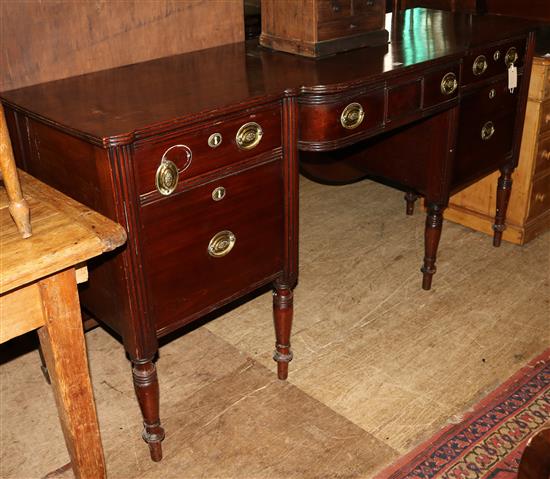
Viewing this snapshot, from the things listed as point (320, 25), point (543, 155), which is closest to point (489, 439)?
point (320, 25)

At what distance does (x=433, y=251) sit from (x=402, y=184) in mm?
286

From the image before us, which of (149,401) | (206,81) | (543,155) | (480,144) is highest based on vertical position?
(206,81)

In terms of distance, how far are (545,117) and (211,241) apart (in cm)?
180

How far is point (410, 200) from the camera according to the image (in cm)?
351

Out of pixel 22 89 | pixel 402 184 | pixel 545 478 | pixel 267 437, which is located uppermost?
pixel 22 89

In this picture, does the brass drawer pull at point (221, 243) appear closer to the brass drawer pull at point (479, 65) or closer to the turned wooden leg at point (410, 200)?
the brass drawer pull at point (479, 65)

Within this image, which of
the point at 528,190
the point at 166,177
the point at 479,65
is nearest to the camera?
the point at 166,177

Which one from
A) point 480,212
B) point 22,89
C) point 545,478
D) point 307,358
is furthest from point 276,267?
point 480,212

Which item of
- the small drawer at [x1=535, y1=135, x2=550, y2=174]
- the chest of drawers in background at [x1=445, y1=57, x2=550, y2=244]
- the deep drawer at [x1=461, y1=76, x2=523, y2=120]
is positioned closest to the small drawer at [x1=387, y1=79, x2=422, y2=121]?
the deep drawer at [x1=461, y1=76, x2=523, y2=120]

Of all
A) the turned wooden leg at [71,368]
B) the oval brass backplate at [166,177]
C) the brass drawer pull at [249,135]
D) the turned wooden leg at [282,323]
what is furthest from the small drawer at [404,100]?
the turned wooden leg at [71,368]

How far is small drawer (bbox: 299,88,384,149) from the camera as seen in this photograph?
2028 mm

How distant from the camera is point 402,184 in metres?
2.84

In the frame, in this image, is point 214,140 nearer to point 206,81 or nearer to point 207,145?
point 207,145

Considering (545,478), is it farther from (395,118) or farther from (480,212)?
(480,212)
